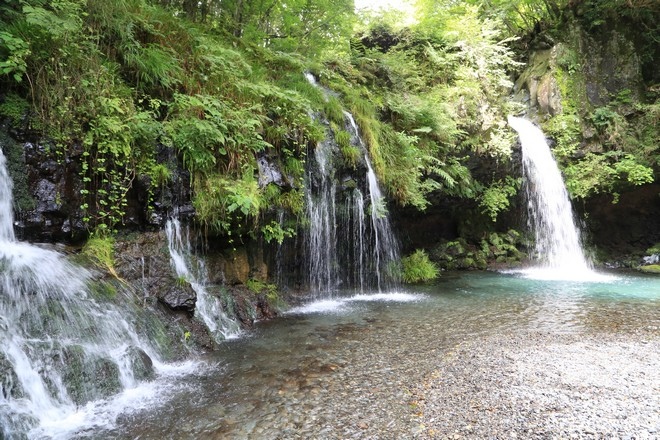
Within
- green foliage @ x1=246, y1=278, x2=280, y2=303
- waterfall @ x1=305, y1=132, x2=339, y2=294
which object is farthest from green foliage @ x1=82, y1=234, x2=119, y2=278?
waterfall @ x1=305, y1=132, x2=339, y2=294

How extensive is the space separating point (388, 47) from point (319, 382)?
13087 mm

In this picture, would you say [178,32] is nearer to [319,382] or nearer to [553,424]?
[319,382]

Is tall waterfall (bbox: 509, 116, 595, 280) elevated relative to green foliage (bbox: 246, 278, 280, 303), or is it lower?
elevated

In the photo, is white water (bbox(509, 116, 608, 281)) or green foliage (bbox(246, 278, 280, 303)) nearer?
green foliage (bbox(246, 278, 280, 303))

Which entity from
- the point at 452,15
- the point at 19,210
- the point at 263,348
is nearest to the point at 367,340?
the point at 263,348

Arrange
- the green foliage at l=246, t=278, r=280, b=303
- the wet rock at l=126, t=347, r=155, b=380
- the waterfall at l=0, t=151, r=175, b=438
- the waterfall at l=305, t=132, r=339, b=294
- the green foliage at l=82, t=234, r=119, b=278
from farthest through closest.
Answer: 1. the waterfall at l=305, t=132, r=339, b=294
2. the green foliage at l=246, t=278, r=280, b=303
3. the green foliage at l=82, t=234, r=119, b=278
4. the wet rock at l=126, t=347, r=155, b=380
5. the waterfall at l=0, t=151, r=175, b=438

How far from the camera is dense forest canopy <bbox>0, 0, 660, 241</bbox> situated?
5.43m

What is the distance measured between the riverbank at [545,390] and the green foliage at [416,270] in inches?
228

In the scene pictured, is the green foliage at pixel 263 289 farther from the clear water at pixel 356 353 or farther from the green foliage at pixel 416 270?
the green foliage at pixel 416 270

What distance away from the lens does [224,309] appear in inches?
264

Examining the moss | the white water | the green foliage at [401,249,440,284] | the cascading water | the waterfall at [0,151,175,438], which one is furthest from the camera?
the white water

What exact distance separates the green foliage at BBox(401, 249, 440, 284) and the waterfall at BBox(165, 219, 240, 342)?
20.6 ft

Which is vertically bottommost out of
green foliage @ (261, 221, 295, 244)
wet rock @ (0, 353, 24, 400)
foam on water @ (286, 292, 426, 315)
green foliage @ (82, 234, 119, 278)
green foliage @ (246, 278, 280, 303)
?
foam on water @ (286, 292, 426, 315)

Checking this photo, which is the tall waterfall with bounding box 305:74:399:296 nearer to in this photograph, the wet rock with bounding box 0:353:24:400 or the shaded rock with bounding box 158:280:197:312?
the shaded rock with bounding box 158:280:197:312
